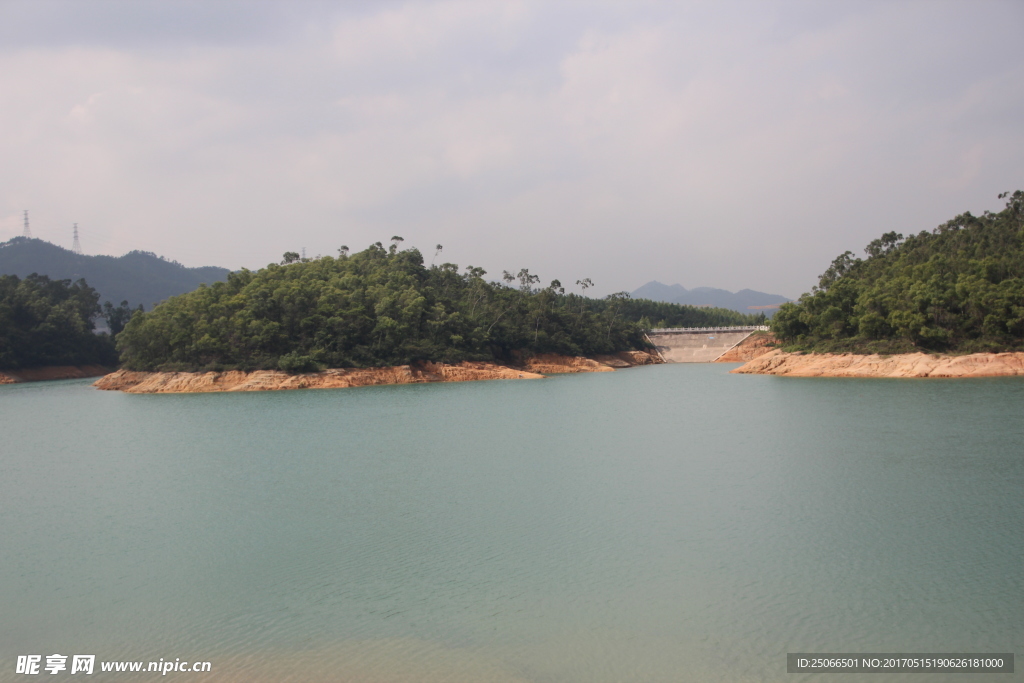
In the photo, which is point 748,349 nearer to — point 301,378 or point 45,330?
point 301,378

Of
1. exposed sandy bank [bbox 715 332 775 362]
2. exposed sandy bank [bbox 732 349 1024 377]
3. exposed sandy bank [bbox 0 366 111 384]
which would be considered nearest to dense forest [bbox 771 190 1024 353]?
exposed sandy bank [bbox 732 349 1024 377]

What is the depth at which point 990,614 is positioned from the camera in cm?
816

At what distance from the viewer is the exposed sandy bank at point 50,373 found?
202ft

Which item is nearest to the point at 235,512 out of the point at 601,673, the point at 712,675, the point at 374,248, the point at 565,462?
the point at 565,462

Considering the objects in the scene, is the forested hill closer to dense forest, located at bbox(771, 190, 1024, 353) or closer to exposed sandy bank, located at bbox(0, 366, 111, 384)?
exposed sandy bank, located at bbox(0, 366, 111, 384)

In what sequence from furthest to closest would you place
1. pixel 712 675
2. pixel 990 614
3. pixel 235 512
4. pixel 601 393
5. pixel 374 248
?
pixel 374 248 < pixel 601 393 < pixel 235 512 < pixel 990 614 < pixel 712 675

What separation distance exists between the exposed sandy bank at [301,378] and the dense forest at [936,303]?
73.6 feet

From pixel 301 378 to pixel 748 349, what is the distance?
173 ft

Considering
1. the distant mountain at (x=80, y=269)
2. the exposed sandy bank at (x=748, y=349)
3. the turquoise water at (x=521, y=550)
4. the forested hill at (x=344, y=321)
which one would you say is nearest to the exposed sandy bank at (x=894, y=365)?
the turquoise water at (x=521, y=550)

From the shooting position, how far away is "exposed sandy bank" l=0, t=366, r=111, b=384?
202 ft

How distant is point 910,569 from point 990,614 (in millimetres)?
1444

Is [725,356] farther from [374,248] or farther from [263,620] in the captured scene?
[263,620]

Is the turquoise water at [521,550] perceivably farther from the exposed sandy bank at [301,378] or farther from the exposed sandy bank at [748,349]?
the exposed sandy bank at [748,349]

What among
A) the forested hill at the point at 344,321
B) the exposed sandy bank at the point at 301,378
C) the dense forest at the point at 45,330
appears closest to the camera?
the exposed sandy bank at the point at 301,378
